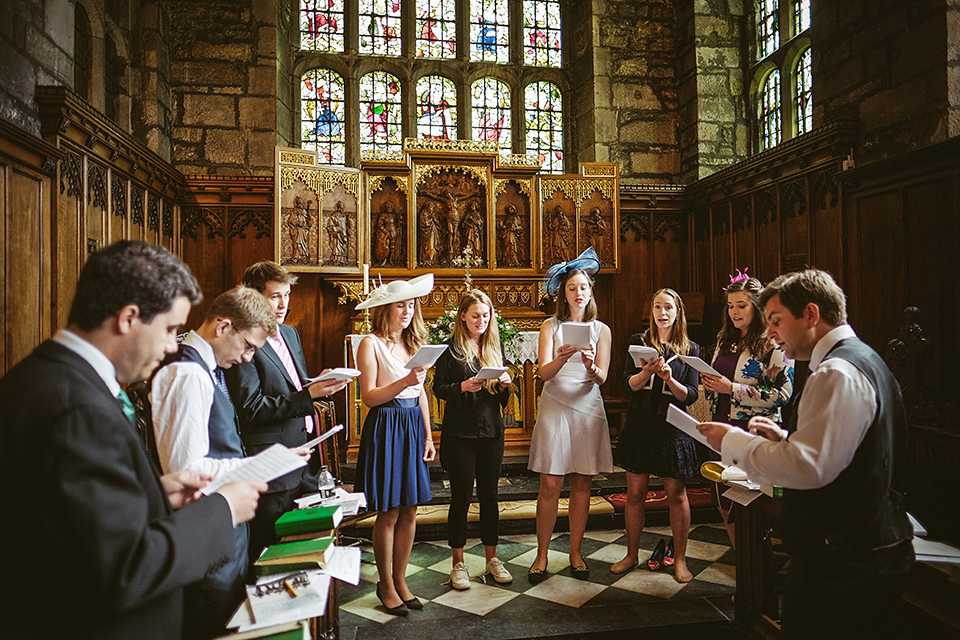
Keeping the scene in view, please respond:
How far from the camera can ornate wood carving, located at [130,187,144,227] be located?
5582mm

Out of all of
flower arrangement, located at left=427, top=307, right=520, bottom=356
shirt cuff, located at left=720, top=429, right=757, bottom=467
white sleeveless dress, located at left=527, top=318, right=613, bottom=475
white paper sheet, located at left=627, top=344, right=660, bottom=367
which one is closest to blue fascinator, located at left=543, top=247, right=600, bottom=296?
white sleeveless dress, located at left=527, top=318, right=613, bottom=475

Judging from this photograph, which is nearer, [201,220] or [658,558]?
[658,558]

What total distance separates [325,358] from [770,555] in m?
5.08

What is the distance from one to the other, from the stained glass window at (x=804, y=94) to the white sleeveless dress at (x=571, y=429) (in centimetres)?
480

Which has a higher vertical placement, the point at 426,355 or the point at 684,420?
the point at 426,355

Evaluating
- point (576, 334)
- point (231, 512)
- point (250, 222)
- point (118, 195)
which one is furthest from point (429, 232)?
point (231, 512)

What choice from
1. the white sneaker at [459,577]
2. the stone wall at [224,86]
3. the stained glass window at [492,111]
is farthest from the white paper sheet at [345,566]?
the stained glass window at [492,111]

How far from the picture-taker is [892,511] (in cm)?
180

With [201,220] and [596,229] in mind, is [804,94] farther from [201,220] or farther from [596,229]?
[201,220]

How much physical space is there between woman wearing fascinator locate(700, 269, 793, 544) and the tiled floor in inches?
17.4

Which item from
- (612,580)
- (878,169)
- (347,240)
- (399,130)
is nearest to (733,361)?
(612,580)

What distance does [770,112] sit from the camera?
768 cm

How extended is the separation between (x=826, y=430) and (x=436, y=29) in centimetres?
864

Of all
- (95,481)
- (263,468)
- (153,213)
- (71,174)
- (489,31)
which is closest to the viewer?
(95,481)
